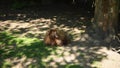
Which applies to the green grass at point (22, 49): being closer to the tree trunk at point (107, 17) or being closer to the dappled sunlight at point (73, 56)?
the dappled sunlight at point (73, 56)

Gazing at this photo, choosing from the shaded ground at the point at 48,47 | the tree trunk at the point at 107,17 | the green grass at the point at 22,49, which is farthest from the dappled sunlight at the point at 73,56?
the tree trunk at the point at 107,17

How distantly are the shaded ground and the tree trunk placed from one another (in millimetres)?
327

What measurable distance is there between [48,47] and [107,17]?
6.78 ft

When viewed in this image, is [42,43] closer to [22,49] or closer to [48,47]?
[48,47]

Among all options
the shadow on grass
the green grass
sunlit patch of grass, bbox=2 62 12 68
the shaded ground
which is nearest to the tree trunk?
the shaded ground

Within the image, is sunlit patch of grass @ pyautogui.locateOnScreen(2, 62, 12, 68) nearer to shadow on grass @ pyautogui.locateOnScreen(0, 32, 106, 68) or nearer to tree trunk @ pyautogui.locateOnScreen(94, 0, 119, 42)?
shadow on grass @ pyautogui.locateOnScreen(0, 32, 106, 68)

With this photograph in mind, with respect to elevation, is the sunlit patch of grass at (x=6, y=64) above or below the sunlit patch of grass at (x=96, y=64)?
above

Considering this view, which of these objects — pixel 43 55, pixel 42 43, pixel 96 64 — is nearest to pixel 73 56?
pixel 96 64

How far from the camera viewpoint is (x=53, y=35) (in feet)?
23.4

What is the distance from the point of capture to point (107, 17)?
301 inches

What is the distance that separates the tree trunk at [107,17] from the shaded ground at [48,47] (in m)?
0.33

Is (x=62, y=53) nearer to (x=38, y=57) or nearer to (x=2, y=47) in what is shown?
(x=38, y=57)

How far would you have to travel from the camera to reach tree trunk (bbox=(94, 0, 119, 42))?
759cm

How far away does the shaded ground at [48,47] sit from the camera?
6383 mm
